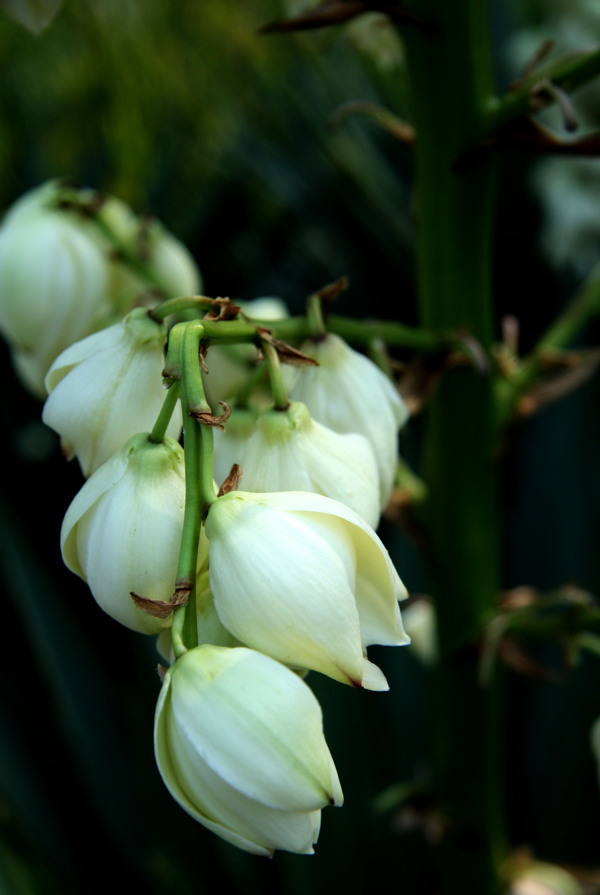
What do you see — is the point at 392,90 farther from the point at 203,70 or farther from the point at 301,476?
the point at 301,476

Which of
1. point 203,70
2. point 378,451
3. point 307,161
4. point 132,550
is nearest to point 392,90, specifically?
point 307,161

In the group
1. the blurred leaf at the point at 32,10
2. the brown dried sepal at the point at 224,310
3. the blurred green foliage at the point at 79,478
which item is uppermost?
the blurred leaf at the point at 32,10

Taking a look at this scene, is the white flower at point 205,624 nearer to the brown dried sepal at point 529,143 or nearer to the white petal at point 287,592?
the white petal at point 287,592

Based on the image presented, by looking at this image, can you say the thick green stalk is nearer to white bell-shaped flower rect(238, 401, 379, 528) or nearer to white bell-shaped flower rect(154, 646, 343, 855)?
white bell-shaped flower rect(238, 401, 379, 528)

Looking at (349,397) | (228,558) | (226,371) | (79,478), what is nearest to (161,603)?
(228,558)

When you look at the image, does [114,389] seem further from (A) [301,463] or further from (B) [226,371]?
(B) [226,371]

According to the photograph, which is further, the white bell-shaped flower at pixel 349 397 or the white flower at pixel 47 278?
the white flower at pixel 47 278

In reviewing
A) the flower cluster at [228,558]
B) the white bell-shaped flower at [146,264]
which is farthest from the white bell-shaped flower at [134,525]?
the white bell-shaped flower at [146,264]
